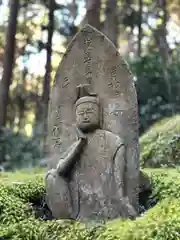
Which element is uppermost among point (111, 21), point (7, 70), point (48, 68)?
point (111, 21)

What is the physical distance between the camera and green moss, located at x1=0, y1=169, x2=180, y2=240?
109 inches

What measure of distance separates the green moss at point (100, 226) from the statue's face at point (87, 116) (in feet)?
2.89

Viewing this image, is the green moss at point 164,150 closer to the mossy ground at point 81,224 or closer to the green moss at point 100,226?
the mossy ground at point 81,224

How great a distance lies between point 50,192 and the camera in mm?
3482

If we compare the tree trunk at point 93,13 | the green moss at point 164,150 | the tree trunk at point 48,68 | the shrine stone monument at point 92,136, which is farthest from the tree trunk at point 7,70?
the shrine stone monument at point 92,136

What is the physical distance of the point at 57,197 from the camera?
3473mm

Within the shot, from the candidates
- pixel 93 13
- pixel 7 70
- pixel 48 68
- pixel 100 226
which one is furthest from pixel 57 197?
pixel 48 68

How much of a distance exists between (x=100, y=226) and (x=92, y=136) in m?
0.93

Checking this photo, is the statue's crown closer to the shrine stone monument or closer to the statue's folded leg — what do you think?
the shrine stone monument

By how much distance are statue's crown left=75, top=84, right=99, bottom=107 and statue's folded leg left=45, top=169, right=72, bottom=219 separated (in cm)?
73

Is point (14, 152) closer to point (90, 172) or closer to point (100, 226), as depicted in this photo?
point (90, 172)

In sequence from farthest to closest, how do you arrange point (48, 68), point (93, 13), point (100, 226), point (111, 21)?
point (48, 68)
point (111, 21)
point (93, 13)
point (100, 226)

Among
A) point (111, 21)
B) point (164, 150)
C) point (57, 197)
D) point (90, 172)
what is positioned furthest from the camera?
point (111, 21)

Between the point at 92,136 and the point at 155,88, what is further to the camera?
the point at 155,88
